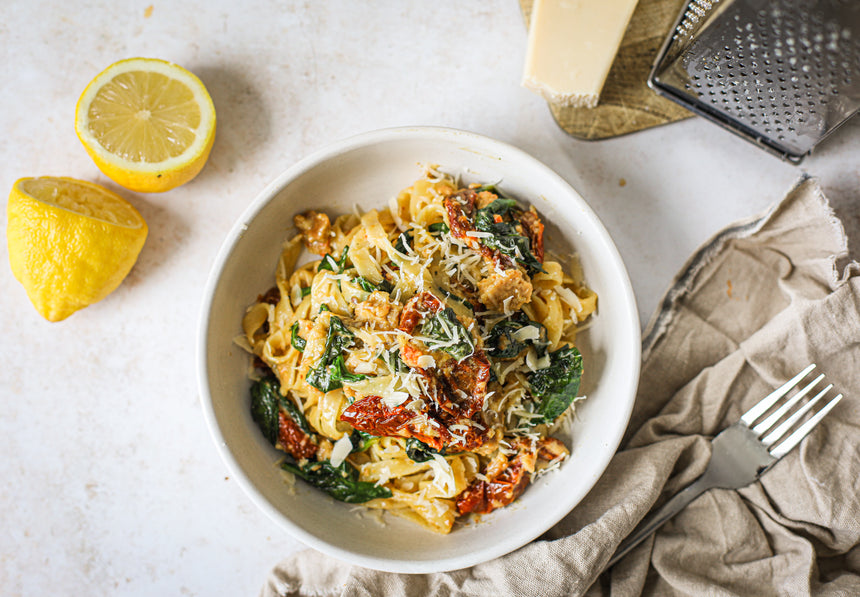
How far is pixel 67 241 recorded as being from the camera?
3.13 meters

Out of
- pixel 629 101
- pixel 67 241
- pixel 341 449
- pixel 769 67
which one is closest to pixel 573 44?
pixel 629 101

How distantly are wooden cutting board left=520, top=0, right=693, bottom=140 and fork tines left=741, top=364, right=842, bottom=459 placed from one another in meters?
1.64

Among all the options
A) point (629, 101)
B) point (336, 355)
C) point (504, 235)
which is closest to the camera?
point (336, 355)

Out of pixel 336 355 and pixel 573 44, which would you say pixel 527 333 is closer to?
pixel 336 355

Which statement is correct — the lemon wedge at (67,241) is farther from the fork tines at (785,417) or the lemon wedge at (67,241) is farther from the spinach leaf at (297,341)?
the fork tines at (785,417)

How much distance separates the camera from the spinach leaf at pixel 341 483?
3.13m

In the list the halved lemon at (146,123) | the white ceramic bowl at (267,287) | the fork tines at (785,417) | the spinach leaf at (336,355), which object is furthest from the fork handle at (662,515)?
the halved lemon at (146,123)

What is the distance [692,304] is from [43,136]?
3.98 m

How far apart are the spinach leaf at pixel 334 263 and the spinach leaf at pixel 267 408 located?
2.28 ft

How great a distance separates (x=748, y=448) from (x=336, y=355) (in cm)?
228

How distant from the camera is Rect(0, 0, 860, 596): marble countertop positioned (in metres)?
3.54

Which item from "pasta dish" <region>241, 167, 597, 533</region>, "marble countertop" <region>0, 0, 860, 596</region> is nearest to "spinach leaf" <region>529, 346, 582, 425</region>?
"pasta dish" <region>241, 167, 597, 533</region>

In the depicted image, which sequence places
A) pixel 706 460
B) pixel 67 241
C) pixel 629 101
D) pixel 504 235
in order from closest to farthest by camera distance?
1. pixel 504 235
2. pixel 67 241
3. pixel 706 460
4. pixel 629 101

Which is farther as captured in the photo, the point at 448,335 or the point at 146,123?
the point at 146,123
